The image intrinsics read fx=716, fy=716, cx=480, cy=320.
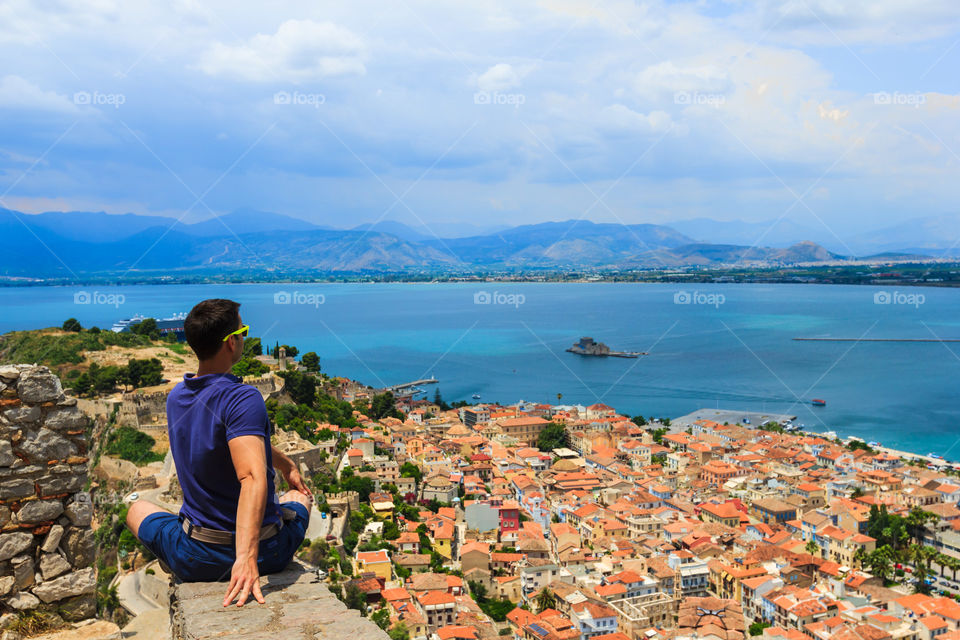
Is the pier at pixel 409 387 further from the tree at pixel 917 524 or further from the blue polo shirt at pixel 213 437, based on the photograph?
the blue polo shirt at pixel 213 437

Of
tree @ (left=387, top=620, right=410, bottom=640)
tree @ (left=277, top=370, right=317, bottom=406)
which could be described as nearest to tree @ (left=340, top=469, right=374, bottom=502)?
tree @ (left=277, top=370, right=317, bottom=406)

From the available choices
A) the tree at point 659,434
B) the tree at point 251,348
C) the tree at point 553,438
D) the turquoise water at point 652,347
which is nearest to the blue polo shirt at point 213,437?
the tree at point 251,348

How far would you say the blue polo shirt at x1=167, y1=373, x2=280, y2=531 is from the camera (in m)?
1.43

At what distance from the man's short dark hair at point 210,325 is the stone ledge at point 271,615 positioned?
0.49 metres

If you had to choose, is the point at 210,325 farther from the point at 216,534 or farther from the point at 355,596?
the point at 355,596

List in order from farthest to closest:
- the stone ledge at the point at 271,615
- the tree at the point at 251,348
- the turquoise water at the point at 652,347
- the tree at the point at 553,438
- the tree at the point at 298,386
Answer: the turquoise water at the point at 652,347
the tree at the point at 553,438
the tree at the point at 251,348
the tree at the point at 298,386
the stone ledge at the point at 271,615

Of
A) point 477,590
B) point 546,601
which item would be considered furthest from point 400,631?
point 546,601

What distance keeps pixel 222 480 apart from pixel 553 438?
66.5ft

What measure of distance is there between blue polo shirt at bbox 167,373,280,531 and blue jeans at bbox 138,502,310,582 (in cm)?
5

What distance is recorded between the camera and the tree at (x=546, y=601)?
1080cm

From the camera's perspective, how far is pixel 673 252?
13550cm

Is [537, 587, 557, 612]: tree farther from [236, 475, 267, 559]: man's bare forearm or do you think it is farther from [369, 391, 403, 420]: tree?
[369, 391, 403, 420]: tree

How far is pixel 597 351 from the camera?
36.2 meters

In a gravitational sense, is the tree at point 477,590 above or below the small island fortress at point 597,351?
below
